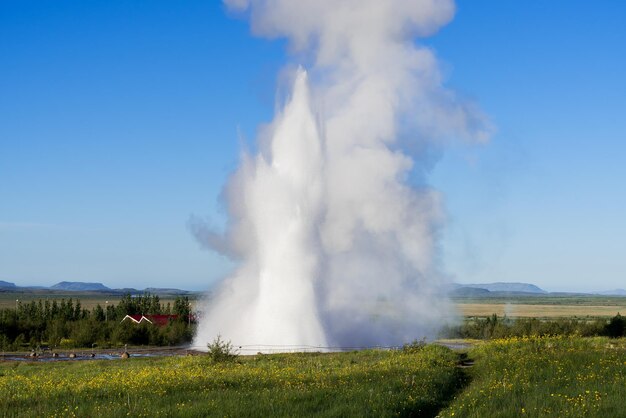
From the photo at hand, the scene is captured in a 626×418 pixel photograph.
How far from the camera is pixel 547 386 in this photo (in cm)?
1942

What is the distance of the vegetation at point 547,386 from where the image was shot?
15.9 m

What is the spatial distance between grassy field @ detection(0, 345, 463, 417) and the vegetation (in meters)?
1.17

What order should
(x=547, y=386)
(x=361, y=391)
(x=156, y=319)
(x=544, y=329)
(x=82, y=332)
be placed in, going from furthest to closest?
(x=156, y=319)
(x=82, y=332)
(x=544, y=329)
(x=547, y=386)
(x=361, y=391)

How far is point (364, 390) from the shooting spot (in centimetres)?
1958

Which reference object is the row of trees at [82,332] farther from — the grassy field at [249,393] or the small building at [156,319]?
the grassy field at [249,393]

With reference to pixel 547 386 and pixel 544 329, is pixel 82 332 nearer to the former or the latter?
pixel 544 329

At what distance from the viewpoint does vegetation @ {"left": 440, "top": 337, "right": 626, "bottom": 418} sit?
52.3 ft

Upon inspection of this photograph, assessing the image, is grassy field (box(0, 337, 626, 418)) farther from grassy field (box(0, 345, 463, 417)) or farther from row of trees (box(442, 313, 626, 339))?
row of trees (box(442, 313, 626, 339))

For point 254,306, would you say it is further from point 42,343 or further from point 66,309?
point 66,309

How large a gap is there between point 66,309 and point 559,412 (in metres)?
71.2

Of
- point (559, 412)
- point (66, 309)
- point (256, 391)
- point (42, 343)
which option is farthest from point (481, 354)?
point (66, 309)

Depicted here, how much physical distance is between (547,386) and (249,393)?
750 cm

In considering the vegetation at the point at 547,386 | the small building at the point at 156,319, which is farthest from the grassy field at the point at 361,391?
the small building at the point at 156,319

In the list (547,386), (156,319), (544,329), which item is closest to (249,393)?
(547,386)
